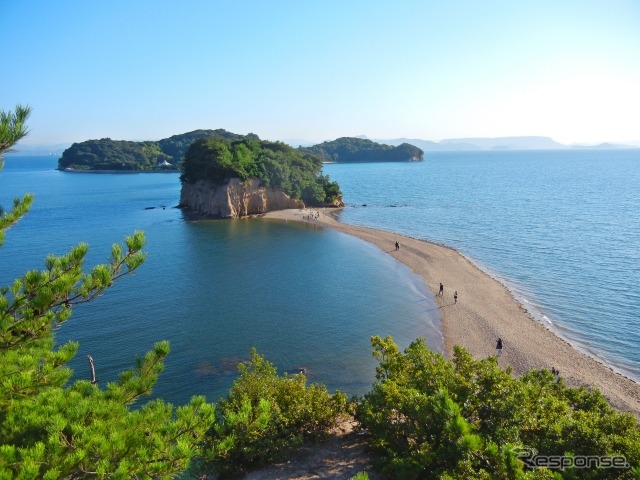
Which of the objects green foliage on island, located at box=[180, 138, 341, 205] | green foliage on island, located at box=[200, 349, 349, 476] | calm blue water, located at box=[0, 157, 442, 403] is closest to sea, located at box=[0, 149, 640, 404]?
calm blue water, located at box=[0, 157, 442, 403]

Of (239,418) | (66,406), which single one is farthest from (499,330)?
(66,406)

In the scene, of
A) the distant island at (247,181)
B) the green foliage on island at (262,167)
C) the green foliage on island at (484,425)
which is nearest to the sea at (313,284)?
the distant island at (247,181)

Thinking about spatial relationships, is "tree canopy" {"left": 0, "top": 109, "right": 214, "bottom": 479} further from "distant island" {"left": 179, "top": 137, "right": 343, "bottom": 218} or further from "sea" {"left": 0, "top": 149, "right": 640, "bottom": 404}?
"distant island" {"left": 179, "top": 137, "right": 343, "bottom": 218}

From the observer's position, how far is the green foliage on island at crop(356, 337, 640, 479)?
10945 millimetres

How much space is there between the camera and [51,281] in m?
9.17

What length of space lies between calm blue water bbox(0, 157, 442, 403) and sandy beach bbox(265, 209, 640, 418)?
5.93 ft

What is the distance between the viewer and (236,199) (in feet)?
243

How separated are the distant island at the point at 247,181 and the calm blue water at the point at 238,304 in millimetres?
10078

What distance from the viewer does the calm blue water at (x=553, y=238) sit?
32031mm

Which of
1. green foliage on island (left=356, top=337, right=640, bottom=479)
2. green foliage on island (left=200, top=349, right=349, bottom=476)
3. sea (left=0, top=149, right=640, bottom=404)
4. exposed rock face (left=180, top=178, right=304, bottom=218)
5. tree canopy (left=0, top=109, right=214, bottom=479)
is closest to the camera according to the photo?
tree canopy (left=0, top=109, right=214, bottom=479)

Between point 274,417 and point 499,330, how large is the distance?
68.3ft

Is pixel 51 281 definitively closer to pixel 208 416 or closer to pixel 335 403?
pixel 208 416

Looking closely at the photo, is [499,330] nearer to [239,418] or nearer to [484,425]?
[484,425]

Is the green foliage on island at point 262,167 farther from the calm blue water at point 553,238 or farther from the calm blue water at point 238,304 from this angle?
Result: the calm blue water at point 238,304
